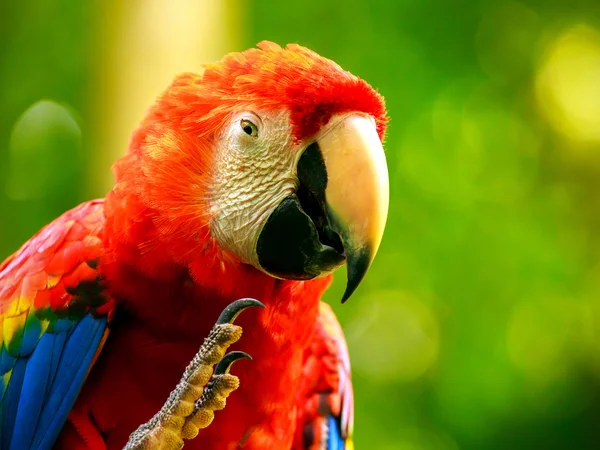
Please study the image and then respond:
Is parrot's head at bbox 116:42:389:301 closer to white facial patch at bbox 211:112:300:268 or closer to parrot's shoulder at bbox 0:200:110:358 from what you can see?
white facial patch at bbox 211:112:300:268

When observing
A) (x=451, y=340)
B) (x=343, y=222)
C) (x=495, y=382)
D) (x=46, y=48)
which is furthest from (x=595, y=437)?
(x=46, y=48)

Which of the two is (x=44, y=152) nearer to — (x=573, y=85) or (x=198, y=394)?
(x=198, y=394)

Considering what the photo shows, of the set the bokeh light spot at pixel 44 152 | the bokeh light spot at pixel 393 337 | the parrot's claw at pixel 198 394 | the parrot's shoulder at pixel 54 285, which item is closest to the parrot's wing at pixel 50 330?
the parrot's shoulder at pixel 54 285

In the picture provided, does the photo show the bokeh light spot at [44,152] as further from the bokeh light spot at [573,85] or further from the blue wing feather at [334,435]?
the bokeh light spot at [573,85]

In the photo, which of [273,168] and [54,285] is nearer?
[273,168]

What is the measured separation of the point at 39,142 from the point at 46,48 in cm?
38

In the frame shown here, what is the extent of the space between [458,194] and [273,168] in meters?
1.89

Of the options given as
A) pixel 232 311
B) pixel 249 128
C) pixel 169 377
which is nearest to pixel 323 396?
pixel 169 377

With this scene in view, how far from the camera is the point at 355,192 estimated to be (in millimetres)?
942

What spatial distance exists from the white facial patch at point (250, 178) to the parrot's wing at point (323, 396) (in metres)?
0.52

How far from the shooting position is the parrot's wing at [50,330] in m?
1.09

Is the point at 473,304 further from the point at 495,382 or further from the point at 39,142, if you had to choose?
the point at 39,142

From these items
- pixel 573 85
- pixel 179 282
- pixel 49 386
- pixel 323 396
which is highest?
pixel 573 85

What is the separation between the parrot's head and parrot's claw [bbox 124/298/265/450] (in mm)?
120
